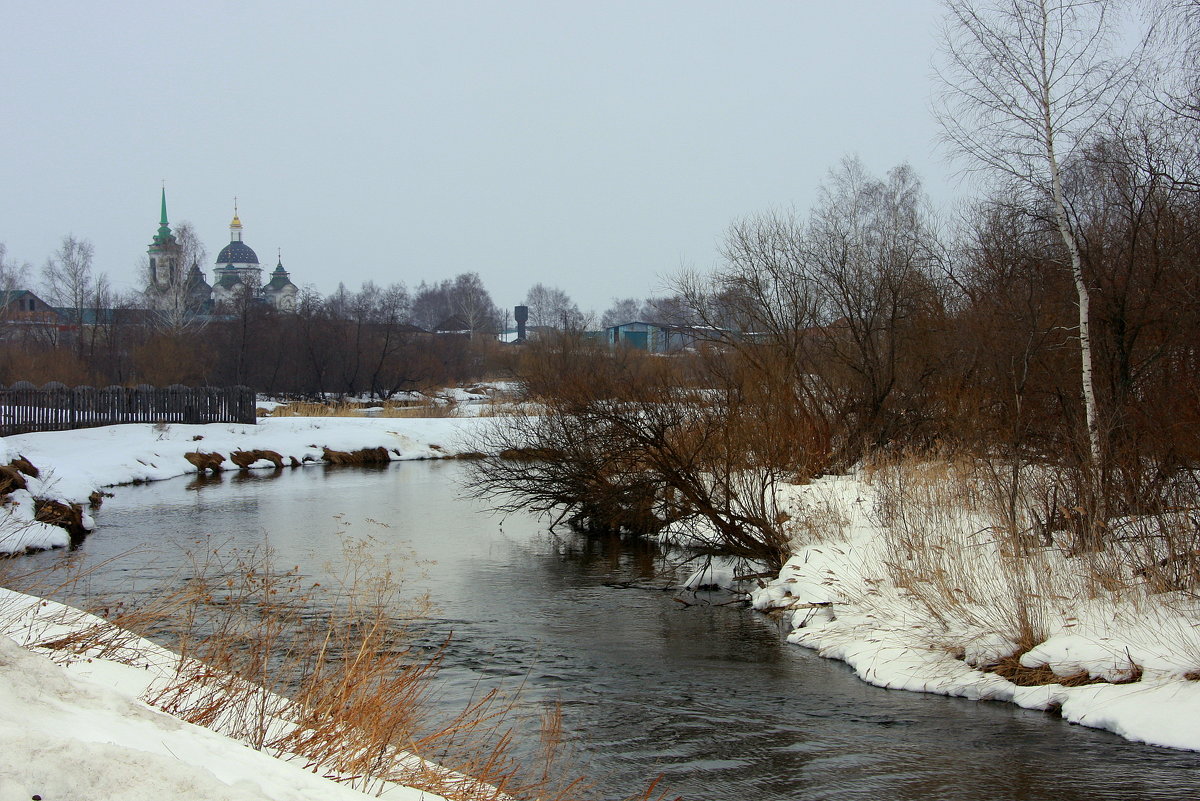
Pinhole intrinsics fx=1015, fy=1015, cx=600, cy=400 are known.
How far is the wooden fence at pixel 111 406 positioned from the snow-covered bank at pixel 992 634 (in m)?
23.7

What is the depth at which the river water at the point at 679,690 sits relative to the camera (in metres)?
7.23

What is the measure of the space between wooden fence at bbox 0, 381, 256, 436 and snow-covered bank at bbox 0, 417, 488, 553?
0.73 metres

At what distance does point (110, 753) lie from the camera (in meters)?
3.72

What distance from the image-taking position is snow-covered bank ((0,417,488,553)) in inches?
747

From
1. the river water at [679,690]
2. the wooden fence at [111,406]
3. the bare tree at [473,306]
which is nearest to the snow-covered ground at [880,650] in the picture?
the river water at [679,690]

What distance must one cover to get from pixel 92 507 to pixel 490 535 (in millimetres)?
8591

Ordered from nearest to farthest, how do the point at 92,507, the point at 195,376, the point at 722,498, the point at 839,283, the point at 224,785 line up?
the point at 224,785
the point at 722,498
the point at 92,507
the point at 839,283
the point at 195,376

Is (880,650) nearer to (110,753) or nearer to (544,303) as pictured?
(110,753)

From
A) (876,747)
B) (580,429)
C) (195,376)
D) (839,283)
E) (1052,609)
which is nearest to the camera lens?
(876,747)

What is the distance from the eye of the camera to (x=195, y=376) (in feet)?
175

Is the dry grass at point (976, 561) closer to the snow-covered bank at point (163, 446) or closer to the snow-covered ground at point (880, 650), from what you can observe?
the snow-covered ground at point (880, 650)

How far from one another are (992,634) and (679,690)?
3068mm

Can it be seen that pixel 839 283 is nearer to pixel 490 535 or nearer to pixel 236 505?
pixel 490 535

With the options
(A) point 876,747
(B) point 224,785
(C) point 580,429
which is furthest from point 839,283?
(B) point 224,785
